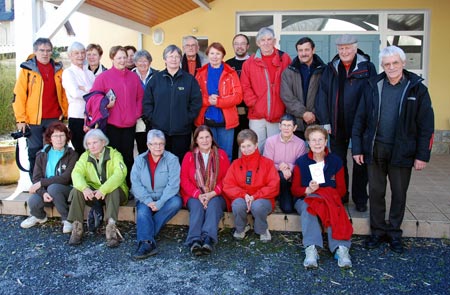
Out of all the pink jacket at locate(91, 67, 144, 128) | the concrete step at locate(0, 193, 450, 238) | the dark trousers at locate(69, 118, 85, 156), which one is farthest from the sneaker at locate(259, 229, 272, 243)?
the dark trousers at locate(69, 118, 85, 156)

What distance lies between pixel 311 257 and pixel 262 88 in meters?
1.68

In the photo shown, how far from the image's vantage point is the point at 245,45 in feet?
14.8

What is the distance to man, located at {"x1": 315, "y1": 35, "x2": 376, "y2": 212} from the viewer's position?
3818 millimetres

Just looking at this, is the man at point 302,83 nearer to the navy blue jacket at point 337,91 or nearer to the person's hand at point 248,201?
the navy blue jacket at point 337,91

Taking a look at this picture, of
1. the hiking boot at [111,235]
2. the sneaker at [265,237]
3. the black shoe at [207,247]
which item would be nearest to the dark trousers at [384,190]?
the sneaker at [265,237]

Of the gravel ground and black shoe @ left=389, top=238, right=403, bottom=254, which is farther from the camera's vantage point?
black shoe @ left=389, top=238, right=403, bottom=254

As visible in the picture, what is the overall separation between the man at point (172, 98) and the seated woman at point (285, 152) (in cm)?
77

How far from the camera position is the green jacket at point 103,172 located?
4001 mm

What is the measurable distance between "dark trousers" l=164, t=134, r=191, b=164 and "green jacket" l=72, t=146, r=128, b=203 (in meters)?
0.47

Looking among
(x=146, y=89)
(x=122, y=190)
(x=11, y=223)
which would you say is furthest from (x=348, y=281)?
(x=11, y=223)

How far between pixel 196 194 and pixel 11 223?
1863 millimetres

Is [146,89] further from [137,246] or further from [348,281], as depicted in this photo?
[348,281]

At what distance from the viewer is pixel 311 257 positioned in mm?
3395

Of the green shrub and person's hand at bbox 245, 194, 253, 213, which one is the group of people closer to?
person's hand at bbox 245, 194, 253, 213
